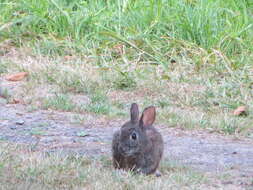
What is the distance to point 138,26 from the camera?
31.6 feet

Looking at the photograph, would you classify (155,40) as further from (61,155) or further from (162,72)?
(61,155)

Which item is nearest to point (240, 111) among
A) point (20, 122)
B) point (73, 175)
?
point (20, 122)

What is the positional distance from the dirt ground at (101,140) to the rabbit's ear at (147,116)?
22.1 inches

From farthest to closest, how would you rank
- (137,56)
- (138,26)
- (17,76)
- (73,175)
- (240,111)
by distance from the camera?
1. (138,26)
2. (137,56)
3. (17,76)
4. (240,111)
5. (73,175)

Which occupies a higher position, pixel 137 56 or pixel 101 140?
pixel 137 56

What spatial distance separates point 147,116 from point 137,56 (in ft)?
12.6

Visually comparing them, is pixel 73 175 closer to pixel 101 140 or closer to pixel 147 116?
pixel 147 116

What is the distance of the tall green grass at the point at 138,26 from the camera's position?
365 inches

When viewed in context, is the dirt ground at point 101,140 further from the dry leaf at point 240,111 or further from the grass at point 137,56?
the dry leaf at point 240,111

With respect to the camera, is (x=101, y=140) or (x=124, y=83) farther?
(x=124, y=83)

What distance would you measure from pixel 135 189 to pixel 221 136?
2221mm

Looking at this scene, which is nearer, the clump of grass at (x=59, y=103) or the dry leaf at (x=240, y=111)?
the clump of grass at (x=59, y=103)

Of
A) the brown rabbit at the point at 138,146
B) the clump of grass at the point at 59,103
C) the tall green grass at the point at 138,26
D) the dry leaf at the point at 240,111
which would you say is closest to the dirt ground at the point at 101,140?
the clump of grass at the point at 59,103

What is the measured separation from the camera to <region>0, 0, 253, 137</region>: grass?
306 inches
